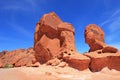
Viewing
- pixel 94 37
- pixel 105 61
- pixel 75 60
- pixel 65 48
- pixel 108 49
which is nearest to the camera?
pixel 75 60

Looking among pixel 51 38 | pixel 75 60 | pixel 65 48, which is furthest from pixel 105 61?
pixel 51 38

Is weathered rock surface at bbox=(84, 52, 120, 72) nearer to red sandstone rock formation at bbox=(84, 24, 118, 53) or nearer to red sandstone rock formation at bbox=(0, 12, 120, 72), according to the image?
red sandstone rock formation at bbox=(0, 12, 120, 72)

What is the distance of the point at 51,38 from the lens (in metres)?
22.1

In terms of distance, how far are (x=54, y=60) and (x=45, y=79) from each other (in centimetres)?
596

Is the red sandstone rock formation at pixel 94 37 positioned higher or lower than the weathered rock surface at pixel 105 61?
higher

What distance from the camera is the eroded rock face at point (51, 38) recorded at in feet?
69.6

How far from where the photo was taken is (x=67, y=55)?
20.0 meters

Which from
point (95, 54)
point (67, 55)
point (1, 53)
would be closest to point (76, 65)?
point (67, 55)

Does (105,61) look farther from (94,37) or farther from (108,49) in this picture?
(94,37)

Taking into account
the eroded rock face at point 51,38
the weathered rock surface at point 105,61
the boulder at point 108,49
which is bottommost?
the weathered rock surface at point 105,61

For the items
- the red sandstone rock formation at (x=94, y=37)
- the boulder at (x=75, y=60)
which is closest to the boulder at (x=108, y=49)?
the red sandstone rock formation at (x=94, y=37)

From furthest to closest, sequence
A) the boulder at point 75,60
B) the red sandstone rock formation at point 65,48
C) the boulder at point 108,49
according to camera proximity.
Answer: the boulder at point 108,49 < the red sandstone rock formation at point 65,48 < the boulder at point 75,60

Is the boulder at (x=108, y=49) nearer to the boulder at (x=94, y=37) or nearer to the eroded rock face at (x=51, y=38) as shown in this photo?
the boulder at (x=94, y=37)

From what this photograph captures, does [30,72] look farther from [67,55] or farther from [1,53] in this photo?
[1,53]
